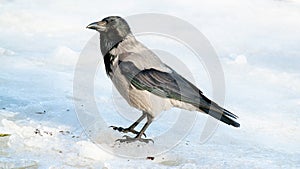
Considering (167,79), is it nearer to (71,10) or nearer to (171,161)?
(171,161)

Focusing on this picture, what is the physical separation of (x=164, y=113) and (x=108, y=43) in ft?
3.24

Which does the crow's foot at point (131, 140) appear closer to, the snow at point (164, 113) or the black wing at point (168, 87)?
the snow at point (164, 113)

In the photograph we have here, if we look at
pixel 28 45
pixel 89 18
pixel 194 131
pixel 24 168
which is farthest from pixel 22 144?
pixel 89 18

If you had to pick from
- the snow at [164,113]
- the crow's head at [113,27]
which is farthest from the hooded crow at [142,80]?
the snow at [164,113]

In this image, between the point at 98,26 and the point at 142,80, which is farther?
the point at 98,26

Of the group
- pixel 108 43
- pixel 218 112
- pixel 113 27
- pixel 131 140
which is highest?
pixel 113 27

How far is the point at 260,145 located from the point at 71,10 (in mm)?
4459

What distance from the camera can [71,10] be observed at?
768cm

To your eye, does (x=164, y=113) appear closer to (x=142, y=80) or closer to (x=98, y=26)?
(x=142, y=80)

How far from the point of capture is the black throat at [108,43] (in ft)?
12.0

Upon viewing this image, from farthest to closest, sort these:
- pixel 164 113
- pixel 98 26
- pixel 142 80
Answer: pixel 164 113 < pixel 98 26 < pixel 142 80

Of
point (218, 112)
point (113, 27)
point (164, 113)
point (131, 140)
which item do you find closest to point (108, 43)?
point (113, 27)

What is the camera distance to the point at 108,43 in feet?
12.1

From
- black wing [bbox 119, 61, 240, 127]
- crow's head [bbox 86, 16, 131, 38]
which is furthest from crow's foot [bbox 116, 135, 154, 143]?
crow's head [bbox 86, 16, 131, 38]
